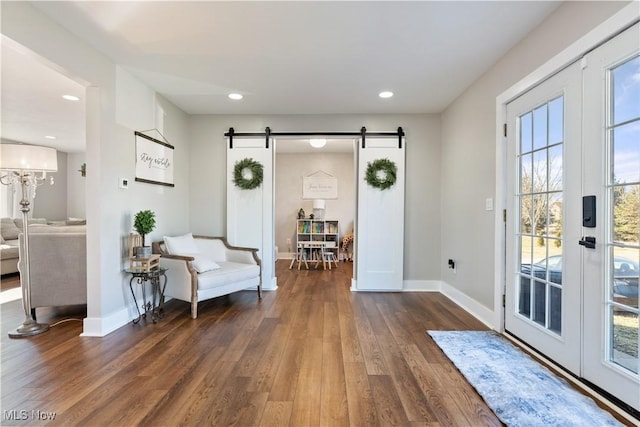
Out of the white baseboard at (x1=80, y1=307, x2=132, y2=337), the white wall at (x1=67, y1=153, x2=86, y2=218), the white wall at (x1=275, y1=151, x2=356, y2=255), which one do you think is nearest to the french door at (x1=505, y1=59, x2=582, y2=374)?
the white baseboard at (x1=80, y1=307, x2=132, y2=337)

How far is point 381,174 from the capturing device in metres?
4.17

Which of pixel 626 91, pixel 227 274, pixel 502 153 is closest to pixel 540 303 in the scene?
pixel 502 153

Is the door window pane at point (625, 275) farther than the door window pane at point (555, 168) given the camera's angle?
No

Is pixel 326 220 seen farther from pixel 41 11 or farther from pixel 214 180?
pixel 41 11

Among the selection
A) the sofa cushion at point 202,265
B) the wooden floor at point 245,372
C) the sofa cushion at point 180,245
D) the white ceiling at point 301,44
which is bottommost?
the wooden floor at point 245,372

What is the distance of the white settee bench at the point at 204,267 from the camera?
316cm

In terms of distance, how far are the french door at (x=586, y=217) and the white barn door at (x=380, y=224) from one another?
177cm

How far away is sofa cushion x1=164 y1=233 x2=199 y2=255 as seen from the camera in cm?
344

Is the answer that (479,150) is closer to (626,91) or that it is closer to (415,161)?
(415,161)

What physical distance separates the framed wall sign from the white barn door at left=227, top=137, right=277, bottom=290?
269 centimetres

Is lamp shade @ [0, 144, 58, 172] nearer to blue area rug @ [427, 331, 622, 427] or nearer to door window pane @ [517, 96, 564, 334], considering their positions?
blue area rug @ [427, 331, 622, 427]

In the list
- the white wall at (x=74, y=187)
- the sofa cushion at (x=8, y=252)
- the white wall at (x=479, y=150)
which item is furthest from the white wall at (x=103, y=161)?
the white wall at (x=74, y=187)

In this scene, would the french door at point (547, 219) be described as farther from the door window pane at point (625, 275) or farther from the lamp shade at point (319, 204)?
the lamp shade at point (319, 204)

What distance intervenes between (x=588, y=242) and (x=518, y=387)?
99 cm
